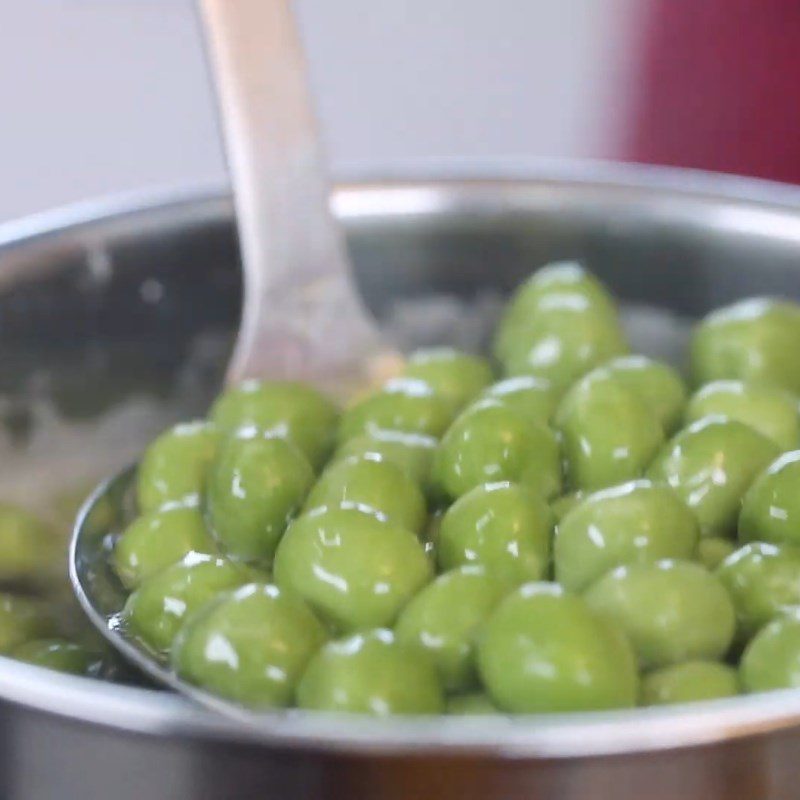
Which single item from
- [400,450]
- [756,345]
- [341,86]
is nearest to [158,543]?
[400,450]

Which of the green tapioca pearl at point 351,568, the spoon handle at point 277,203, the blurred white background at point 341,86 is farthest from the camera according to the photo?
the blurred white background at point 341,86

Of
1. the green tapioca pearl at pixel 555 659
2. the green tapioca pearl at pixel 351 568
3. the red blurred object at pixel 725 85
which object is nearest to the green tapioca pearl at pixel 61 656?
the green tapioca pearl at pixel 351 568

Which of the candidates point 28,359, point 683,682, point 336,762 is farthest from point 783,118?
point 336,762

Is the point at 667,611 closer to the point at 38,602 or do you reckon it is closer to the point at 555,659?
the point at 555,659

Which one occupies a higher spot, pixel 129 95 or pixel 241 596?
pixel 129 95

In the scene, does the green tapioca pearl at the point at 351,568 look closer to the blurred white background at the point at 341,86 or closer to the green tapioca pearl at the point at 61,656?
the green tapioca pearl at the point at 61,656

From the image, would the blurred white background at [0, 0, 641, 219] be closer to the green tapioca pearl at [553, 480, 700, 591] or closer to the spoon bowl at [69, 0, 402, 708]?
the spoon bowl at [69, 0, 402, 708]

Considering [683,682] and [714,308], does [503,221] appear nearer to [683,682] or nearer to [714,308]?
[714,308]
